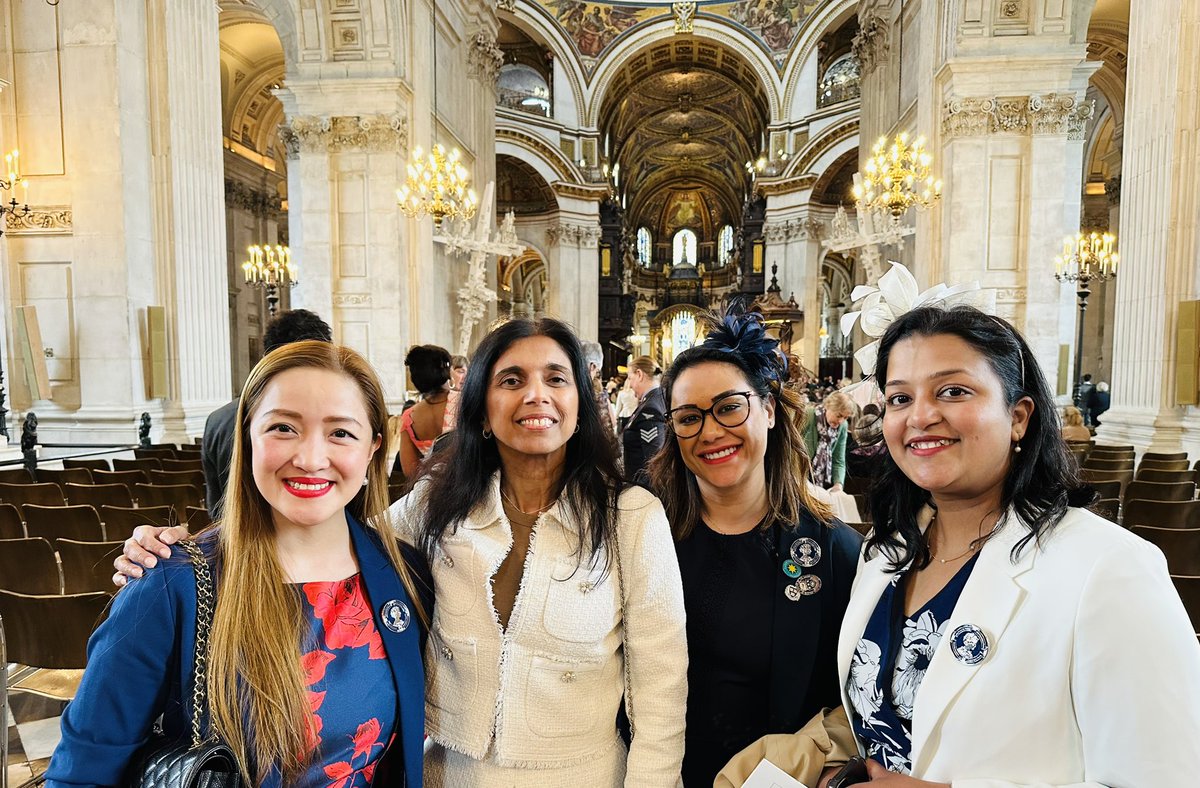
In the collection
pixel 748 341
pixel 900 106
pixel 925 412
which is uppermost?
pixel 900 106

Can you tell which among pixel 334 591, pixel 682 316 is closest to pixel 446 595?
pixel 334 591

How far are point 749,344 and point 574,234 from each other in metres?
27.0

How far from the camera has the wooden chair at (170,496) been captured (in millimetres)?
4793

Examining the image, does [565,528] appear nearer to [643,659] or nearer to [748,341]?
[643,659]

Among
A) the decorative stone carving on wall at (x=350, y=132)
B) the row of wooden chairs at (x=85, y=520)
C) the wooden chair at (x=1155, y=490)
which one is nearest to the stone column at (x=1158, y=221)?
the wooden chair at (x=1155, y=490)

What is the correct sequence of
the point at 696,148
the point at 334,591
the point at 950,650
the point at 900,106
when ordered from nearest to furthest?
A: 1. the point at 950,650
2. the point at 334,591
3. the point at 900,106
4. the point at 696,148

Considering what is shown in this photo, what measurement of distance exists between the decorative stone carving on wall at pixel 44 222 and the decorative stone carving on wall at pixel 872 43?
49.9 feet

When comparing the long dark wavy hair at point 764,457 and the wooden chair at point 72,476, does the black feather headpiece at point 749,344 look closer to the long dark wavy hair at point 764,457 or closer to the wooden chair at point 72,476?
the long dark wavy hair at point 764,457

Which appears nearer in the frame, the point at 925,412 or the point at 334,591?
the point at 925,412

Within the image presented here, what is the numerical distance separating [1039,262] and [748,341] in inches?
420

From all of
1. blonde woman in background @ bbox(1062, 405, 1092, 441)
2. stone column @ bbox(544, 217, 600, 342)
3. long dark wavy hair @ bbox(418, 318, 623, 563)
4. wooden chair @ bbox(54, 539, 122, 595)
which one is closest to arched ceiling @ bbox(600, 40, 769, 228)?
stone column @ bbox(544, 217, 600, 342)

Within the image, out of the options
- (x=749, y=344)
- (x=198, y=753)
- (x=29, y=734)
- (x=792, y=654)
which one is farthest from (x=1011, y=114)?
(x=29, y=734)

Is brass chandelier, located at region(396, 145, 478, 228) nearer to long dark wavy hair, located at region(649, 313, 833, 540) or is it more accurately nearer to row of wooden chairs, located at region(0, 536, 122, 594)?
row of wooden chairs, located at region(0, 536, 122, 594)

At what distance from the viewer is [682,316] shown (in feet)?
133
